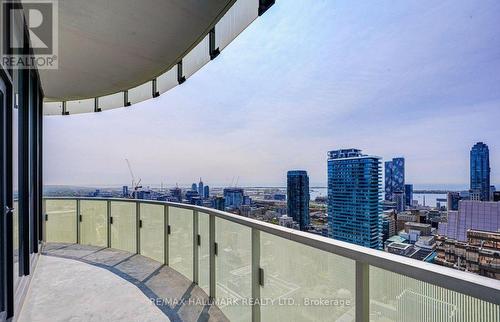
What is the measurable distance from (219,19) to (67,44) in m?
2.06

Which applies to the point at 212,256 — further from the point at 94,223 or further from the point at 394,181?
the point at 94,223

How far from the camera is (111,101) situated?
6.05 m

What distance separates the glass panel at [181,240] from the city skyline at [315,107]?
7.41ft

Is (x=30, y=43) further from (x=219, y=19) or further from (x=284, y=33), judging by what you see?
(x=284, y=33)

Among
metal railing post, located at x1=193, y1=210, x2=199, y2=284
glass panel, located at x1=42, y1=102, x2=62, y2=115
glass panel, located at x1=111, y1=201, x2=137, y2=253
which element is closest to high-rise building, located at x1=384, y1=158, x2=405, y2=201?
metal railing post, located at x1=193, y1=210, x2=199, y2=284

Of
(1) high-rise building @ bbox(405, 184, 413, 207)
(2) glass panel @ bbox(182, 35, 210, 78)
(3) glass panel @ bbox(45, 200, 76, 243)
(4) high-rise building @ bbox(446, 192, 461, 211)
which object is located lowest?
(3) glass panel @ bbox(45, 200, 76, 243)

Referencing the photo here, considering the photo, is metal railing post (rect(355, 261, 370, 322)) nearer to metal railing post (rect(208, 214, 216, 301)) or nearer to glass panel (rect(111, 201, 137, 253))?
metal railing post (rect(208, 214, 216, 301))

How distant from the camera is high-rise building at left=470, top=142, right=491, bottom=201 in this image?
2826mm

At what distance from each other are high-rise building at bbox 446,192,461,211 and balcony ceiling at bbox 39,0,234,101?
3.12 meters

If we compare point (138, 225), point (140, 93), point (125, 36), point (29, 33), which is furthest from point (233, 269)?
point (140, 93)

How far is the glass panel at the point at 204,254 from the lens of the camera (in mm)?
3223

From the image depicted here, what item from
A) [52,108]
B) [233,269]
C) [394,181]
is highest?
[52,108]

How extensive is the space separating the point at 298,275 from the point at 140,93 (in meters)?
5.05

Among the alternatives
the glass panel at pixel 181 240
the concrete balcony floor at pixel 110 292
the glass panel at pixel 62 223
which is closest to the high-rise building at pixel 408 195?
the concrete balcony floor at pixel 110 292
